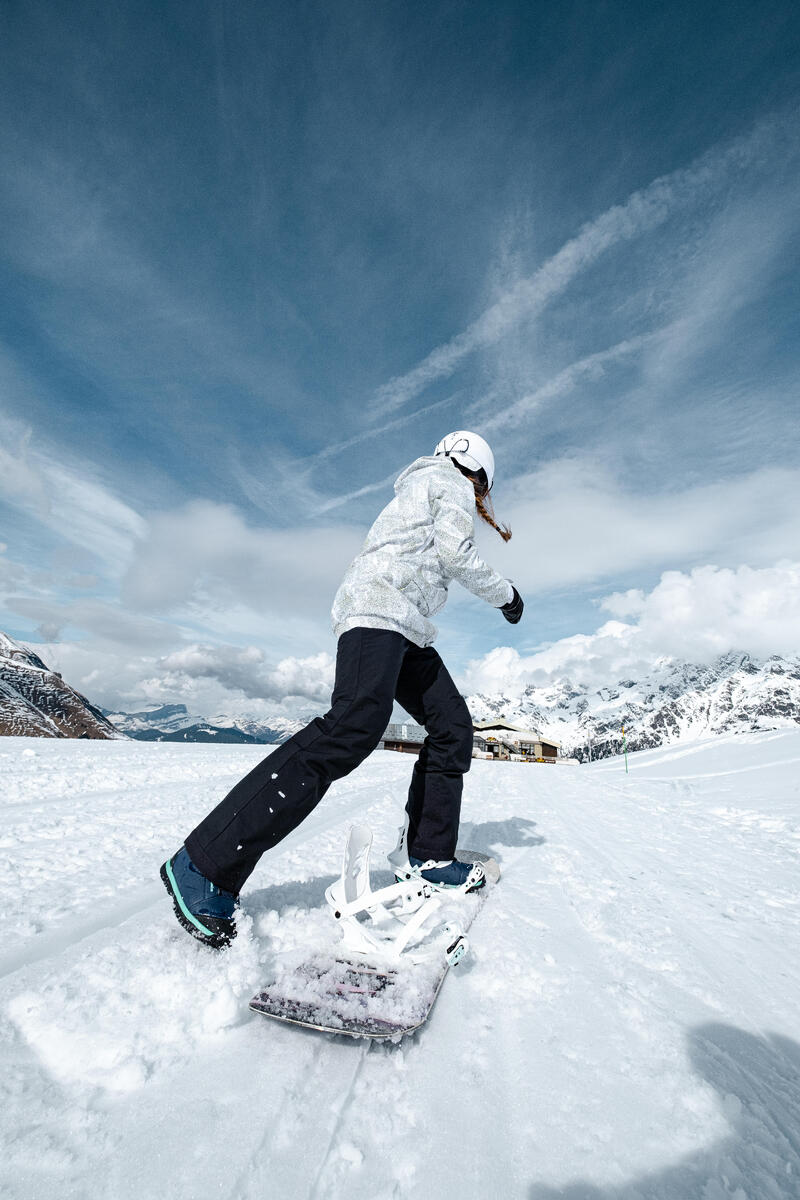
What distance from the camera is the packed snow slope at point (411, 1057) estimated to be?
92cm

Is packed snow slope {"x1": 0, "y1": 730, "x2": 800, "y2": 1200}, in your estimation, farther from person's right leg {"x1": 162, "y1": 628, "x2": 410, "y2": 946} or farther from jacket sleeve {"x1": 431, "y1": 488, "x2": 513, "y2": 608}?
jacket sleeve {"x1": 431, "y1": 488, "x2": 513, "y2": 608}

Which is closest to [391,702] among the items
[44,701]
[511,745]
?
[511,745]

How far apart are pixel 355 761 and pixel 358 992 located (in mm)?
744

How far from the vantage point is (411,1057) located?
4.18 feet

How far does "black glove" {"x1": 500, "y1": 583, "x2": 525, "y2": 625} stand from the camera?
116 inches

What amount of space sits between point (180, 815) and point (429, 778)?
7.30 feet

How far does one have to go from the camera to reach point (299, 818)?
6.08ft

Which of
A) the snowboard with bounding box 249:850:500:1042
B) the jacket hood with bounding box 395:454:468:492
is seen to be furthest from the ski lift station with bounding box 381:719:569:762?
the snowboard with bounding box 249:850:500:1042

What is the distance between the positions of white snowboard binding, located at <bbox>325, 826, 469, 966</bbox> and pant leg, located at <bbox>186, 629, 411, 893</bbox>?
0.78 ft

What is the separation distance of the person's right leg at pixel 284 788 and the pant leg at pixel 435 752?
1.45 ft

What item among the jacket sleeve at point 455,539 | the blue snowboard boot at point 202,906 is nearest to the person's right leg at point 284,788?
the blue snowboard boot at point 202,906

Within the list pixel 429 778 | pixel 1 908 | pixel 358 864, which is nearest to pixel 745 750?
pixel 429 778

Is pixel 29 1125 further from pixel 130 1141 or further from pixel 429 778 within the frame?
pixel 429 778

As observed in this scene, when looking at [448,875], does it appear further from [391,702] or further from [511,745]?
[511,745]
